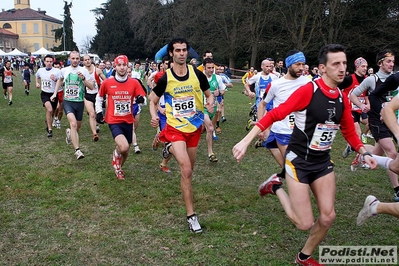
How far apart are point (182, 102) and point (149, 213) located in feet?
5.40

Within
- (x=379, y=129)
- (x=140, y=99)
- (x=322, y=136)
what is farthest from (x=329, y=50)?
(x=140, y=99)

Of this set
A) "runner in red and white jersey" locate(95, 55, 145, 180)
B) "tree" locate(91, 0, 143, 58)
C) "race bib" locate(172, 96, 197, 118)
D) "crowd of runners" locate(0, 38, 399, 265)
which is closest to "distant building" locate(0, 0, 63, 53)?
"tree" locate(91, 0, 143, 58)

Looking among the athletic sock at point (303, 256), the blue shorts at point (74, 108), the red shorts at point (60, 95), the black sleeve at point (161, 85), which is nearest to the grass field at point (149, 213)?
the athletic sock at point (303, 256)

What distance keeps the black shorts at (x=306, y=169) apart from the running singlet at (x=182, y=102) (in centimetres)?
166

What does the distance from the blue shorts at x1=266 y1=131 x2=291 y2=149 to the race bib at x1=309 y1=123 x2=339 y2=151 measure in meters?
1.52

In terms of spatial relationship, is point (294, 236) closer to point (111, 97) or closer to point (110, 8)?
point (111, 97)

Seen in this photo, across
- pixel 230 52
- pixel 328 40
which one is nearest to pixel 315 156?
pixel 328 40

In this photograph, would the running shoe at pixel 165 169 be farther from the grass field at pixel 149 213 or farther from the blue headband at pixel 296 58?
the blue headband at pixel 296 58

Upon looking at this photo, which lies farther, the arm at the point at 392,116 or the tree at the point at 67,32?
the tree at the point at 67,32

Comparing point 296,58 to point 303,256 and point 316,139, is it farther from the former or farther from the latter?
point 303,256

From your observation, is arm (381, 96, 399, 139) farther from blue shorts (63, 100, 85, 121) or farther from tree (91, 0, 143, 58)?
tree (91, 0, 143, 58)

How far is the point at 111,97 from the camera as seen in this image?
7098 millimetres

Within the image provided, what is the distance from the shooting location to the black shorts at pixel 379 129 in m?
5.96

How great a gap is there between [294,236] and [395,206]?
130cm
